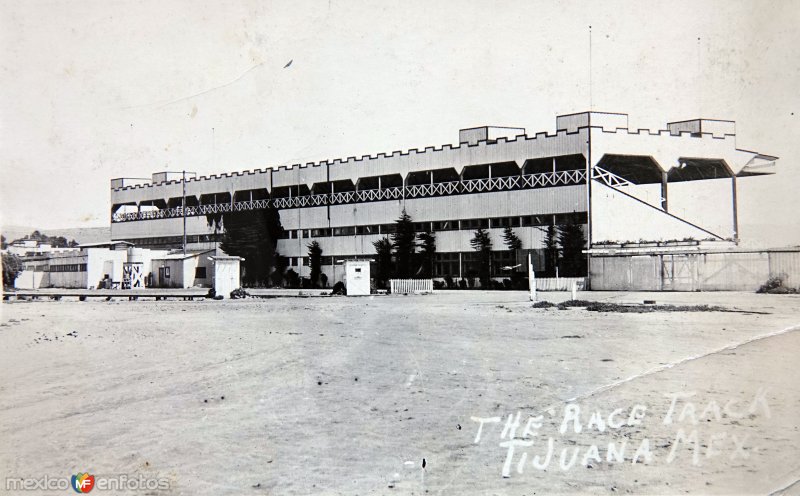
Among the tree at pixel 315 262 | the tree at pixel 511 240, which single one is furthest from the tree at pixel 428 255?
the tree at pixel 315 262

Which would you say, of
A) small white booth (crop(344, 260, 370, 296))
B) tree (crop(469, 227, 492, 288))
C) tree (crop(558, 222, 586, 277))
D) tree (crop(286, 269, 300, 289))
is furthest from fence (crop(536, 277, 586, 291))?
tree (crop(286, 269, 300, 289))

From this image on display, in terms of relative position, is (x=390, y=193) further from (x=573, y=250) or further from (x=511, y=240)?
(x=573, y=250)

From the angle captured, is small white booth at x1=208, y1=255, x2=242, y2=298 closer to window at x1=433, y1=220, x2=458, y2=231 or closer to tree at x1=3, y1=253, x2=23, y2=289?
window at x1=433, y1=220, x2=458, y2=231

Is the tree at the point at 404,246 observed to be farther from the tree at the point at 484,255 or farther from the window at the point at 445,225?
the tree at the point at 484,255

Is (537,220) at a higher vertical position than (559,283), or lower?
higher

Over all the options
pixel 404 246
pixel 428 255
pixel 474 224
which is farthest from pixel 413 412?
pixel 404 246

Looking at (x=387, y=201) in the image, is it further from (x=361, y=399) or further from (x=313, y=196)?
(x=361, y=399)
